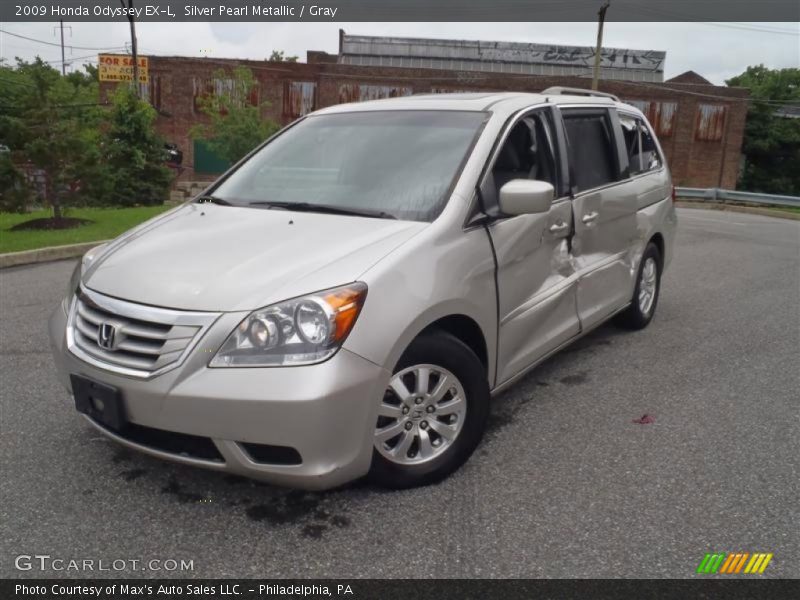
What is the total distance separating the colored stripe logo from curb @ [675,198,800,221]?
19.6 meters

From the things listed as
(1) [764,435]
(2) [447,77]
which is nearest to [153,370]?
(1) [764,435]

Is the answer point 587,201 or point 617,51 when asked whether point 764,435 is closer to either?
point 587,201

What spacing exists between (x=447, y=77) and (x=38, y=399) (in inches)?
1654

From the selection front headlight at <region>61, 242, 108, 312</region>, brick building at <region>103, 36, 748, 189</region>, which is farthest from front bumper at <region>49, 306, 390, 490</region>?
brick building at <region>103, 36, 748, 189</region>

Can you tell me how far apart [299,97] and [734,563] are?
140ft

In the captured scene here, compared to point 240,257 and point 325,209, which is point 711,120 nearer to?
point 325,209

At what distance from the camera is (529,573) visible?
2.51 m

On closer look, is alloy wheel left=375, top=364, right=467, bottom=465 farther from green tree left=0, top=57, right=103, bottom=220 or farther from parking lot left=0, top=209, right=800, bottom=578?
green tree left=0, top=57, right=103, bottom=220

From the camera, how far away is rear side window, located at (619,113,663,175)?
5.25 m

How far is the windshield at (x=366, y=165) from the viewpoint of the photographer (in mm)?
3436

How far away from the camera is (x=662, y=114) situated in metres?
44.7

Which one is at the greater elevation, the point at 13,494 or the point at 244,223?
the point at 244,223

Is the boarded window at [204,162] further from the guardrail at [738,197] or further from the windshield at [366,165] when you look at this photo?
the windshield at [366,165]

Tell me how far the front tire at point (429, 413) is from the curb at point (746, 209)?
19.6 meters
